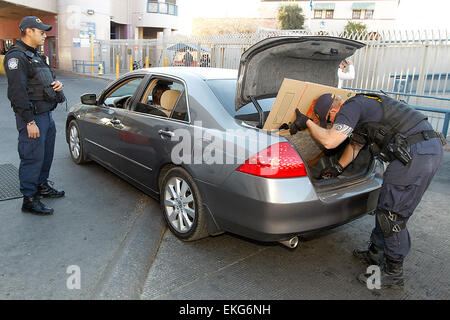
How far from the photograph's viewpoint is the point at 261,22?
192ft

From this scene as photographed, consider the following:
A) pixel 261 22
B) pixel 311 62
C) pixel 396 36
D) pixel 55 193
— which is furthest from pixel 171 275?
pixel 261 22

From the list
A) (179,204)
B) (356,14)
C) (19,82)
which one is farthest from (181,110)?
(356,14)

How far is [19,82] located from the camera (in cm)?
353

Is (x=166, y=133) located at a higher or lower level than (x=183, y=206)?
higher

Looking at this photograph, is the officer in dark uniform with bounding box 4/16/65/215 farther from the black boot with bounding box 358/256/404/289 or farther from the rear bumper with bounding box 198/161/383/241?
the black boot with bounding box 358/256/404/289

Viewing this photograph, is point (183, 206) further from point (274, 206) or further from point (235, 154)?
point (274, 206)

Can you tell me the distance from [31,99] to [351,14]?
5719 cm

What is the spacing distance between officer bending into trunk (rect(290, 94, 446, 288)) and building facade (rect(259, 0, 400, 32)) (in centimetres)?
5092

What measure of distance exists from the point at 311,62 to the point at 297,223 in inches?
73.9

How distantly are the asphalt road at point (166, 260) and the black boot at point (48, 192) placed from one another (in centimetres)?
13

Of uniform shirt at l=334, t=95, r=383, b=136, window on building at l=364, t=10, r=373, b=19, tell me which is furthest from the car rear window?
window on building at l=364, t=10, r=373, b=19

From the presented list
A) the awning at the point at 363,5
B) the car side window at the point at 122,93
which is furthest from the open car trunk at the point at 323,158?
the awning at the point at 363,5

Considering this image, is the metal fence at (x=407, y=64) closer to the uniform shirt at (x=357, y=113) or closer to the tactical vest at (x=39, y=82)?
the uniform shirt at (x=357, y=113)

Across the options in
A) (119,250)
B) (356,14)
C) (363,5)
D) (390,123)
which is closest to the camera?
(390,123)
